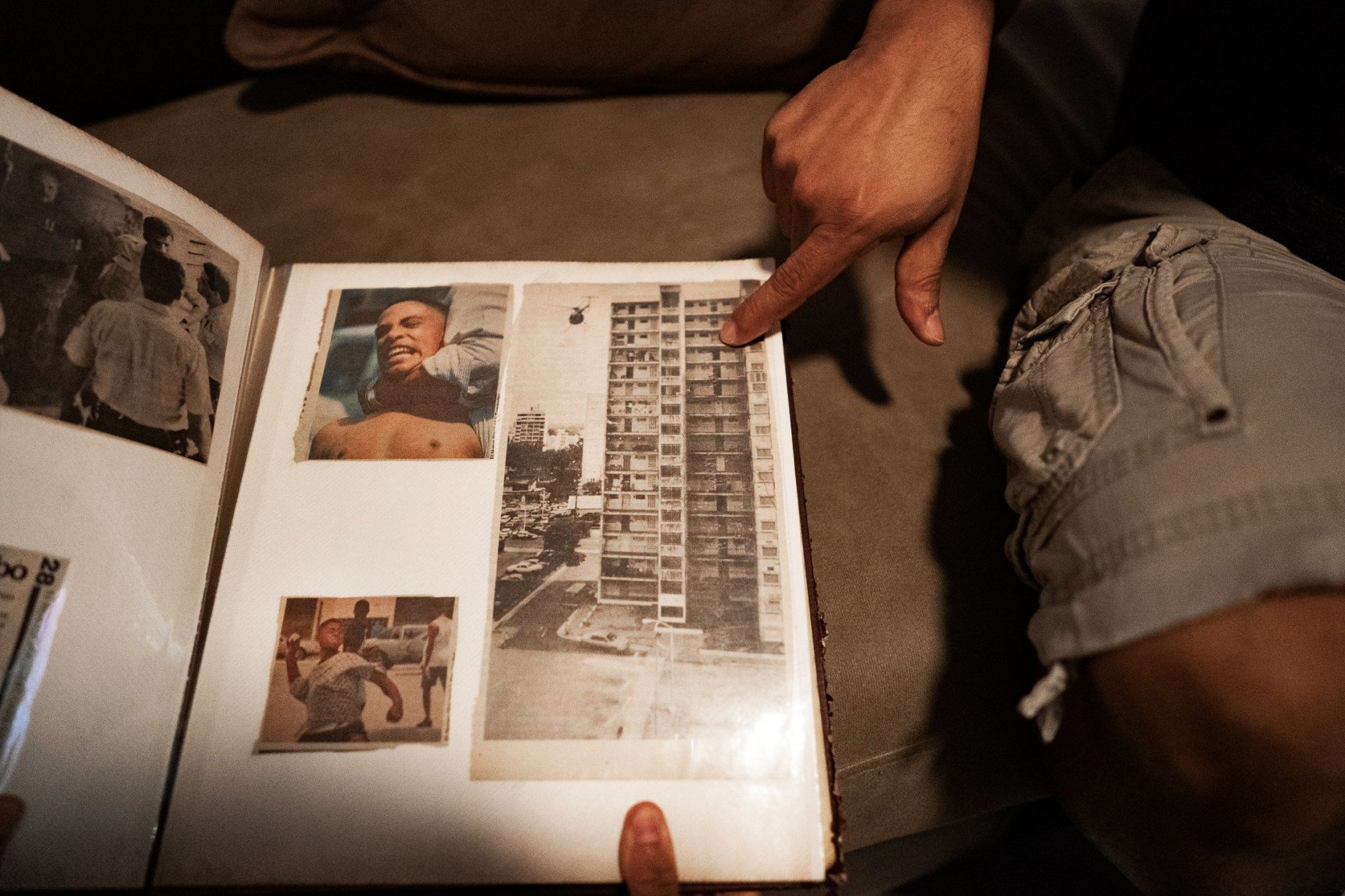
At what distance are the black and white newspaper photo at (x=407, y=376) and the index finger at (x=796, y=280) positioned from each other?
0.17 meters

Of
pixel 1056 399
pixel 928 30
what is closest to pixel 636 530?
pixel 1056 399

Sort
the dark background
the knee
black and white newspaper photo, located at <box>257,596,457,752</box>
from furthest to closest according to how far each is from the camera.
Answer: the dark background, black and white newspaper photo, located at <box>257,596,457,752</box>, the knee

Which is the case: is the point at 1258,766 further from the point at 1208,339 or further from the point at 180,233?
the point at 180,233

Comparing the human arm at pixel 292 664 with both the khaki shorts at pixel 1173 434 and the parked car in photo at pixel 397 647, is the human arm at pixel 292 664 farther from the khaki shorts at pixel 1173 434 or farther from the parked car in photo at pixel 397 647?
the khaki shorts at pixel 1173 434

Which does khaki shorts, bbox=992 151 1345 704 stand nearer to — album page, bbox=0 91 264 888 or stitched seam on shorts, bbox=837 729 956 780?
stitched seam on shorts, bbox=837 729 956 780

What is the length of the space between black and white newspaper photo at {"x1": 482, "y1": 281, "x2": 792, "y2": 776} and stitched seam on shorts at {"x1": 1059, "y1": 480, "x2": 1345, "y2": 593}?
18 cm

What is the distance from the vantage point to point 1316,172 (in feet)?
1.55

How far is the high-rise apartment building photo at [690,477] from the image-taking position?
1.43ft

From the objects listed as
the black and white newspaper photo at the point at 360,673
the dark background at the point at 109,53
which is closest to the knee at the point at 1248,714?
the black and white newspaper photo at the point at 360,673

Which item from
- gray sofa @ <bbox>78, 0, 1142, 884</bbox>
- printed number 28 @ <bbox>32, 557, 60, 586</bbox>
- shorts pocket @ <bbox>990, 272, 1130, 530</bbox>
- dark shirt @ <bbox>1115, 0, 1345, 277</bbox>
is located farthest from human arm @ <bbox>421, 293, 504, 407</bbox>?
dark shirt @ <bbox>1115, 0, 1345, 277</bbox>

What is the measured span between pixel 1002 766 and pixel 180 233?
634 mm

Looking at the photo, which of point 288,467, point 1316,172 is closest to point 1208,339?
point 1316,172

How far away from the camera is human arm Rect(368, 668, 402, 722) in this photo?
1.33 ft

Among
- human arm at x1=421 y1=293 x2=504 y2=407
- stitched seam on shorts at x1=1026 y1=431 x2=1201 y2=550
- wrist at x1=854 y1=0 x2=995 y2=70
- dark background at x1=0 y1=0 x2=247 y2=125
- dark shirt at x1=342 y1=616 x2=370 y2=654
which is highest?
dark background at x1=0 y1=0 x2=247 y2=125
